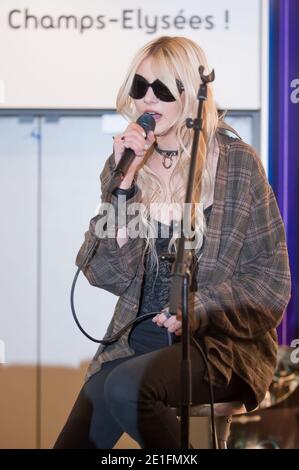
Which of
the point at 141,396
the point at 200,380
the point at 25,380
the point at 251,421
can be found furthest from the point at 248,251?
the point at 25,380

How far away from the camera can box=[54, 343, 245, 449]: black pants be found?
172cm

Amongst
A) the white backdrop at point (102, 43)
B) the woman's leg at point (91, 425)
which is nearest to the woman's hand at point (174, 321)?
the woman's leg at point (91, 425)

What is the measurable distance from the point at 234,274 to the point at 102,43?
106 centimetres

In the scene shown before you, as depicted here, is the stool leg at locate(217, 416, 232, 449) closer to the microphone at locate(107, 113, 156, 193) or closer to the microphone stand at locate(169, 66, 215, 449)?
the microphone stand at locate(169, 66, 215, 449)

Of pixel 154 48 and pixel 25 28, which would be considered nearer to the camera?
pixel 154 48

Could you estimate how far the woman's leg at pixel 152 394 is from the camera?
1715mm

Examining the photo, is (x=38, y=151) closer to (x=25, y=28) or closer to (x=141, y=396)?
(x=25, y=28)

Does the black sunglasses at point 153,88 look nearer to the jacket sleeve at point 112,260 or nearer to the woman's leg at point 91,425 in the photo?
the jacket sleeve at point 112,260

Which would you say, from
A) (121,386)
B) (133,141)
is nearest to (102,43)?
(133,141)

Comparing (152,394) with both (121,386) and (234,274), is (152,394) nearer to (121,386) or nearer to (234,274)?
(121,386)

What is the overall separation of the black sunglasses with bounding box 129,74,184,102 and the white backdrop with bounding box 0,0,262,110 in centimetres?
63

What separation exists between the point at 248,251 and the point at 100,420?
1.80 feet

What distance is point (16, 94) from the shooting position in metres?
2.67

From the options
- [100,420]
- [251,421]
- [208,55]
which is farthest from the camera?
[251,421]
